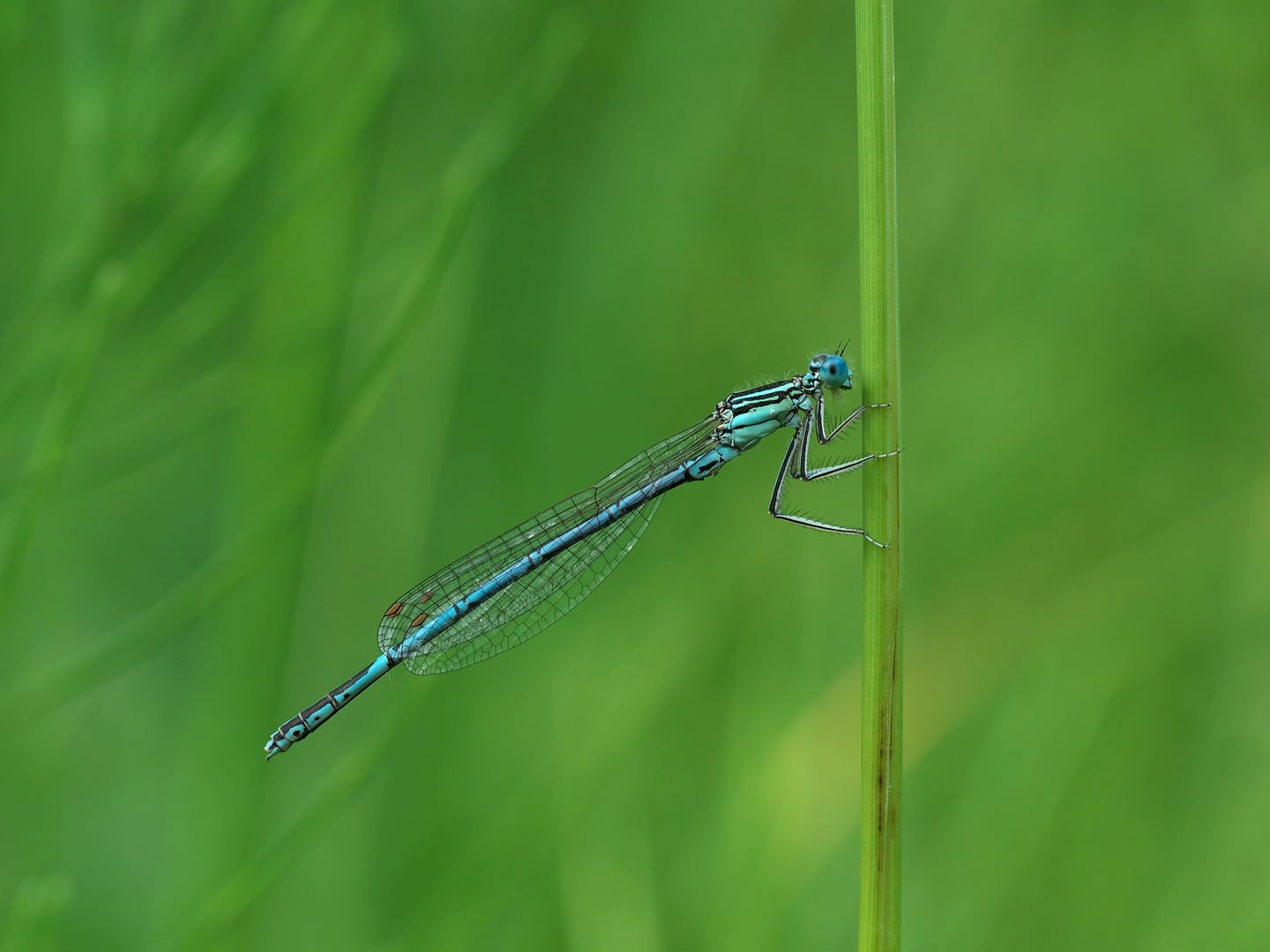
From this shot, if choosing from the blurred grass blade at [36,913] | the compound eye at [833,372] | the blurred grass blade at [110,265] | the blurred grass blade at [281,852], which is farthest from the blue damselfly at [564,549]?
the blurred grass blade at [110,265]

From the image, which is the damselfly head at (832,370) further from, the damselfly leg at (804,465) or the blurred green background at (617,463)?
the blurred green background at (617,463)

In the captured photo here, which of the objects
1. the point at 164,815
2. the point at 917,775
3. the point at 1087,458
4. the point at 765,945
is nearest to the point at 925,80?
the point at 1087,458

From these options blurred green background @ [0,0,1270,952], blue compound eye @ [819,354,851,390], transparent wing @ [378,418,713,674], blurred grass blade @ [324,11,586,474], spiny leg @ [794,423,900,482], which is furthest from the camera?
transparent wing @ [378,418,713,674]

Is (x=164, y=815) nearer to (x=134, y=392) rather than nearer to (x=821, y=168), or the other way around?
(x=134, y=392)

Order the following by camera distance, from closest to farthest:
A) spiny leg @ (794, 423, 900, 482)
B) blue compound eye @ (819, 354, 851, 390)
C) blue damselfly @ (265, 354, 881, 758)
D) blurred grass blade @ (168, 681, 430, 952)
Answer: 1. blurred grass blade @ (168, 681, 430, 952)
2. spiny leg @ (794, 423, 900, 482)
3. blue compound eye @ (819, 354, 851, 390)
4. blue damselfly @ (265, 354, 881, 758)

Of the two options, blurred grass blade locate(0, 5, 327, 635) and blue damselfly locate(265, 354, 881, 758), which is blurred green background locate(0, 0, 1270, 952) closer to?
blurred grass blade locate(0, 5, 327, 635)

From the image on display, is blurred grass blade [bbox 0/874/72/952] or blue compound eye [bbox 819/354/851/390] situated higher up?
blue compound eye [bbox 819/354/851/390]

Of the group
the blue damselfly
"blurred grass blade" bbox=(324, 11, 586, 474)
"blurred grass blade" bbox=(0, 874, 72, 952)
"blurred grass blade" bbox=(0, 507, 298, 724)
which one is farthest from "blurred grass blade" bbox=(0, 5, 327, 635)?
the blue damselfly
